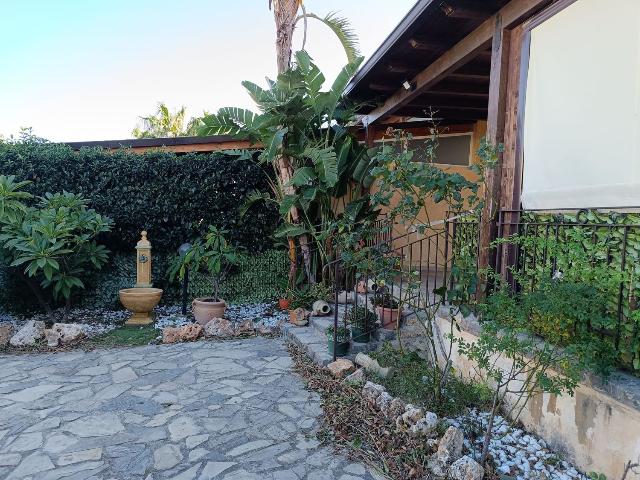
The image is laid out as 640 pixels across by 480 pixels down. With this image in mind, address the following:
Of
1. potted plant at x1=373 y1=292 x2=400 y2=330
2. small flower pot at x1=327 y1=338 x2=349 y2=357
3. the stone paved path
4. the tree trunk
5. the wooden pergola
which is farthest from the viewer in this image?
the tree trunk

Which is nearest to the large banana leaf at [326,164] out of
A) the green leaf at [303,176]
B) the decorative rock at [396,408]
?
the green leaf at [303,176]

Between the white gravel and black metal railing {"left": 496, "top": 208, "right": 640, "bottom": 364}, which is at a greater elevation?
black metal railing {"left": 496, "top": 208, "right": 640, "bottom": 364}

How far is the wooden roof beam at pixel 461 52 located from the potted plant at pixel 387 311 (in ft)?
8.72

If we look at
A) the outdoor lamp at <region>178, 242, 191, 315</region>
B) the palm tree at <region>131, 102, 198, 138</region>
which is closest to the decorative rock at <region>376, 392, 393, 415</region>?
the outdoor lamp at <region>178, 242, 191, 315</region>

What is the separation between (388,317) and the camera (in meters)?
4.89

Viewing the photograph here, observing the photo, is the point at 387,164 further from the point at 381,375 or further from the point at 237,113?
the point at 237,113

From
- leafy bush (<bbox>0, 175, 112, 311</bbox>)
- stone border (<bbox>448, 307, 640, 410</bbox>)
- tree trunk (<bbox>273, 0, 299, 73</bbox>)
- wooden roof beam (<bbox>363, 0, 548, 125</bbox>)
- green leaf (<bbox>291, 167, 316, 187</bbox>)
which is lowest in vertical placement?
stone border (<bbox>448, 307, 640, 410</bbox>)

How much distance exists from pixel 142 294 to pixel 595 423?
18.9 feet

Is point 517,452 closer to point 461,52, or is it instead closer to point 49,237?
point 461,52

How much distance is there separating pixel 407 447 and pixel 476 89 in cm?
521

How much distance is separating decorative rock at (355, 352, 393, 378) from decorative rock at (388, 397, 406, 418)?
612 millimetres

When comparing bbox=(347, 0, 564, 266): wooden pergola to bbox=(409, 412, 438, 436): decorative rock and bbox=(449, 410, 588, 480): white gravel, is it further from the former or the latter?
bbox=(409, 412, 438, 436): decorative rock

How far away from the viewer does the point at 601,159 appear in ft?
9.12

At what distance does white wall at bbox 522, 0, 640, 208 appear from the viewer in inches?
103
